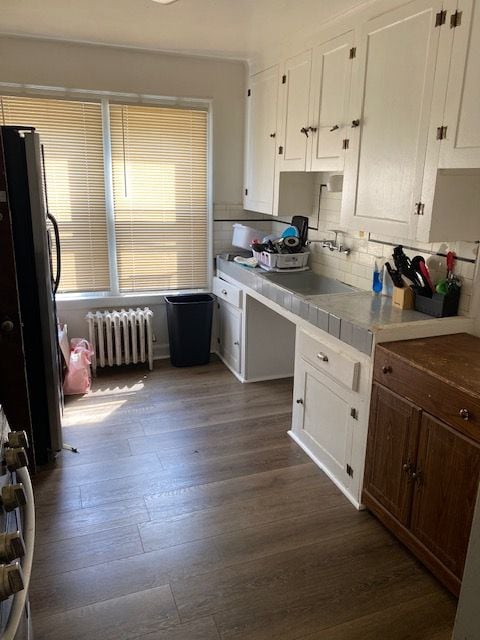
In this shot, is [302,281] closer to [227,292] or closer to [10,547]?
[227,292]

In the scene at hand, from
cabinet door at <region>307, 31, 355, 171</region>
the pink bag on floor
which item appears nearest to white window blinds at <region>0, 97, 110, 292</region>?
the pink bag on floor

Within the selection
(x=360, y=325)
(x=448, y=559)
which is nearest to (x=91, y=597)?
(x=448, y=559)

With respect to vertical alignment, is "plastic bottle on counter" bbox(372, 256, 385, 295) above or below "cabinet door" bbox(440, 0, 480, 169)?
below

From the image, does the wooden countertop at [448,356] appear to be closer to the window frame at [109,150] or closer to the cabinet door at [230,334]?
the cabinet door at [230,334]

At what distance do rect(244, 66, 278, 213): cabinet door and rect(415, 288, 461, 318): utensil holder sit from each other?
1656 millimetres

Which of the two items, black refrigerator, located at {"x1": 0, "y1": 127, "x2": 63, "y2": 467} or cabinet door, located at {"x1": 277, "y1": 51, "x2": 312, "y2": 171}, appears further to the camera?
cabinet door, located at {"x1": 277, "y1": 51, "x2": 312, "y2": 171}

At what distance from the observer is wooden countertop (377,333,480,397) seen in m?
1.79

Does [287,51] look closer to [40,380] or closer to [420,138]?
[420,138]

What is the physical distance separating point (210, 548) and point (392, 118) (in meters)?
2.15

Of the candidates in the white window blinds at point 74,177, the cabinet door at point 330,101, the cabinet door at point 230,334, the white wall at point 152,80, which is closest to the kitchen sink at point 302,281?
the cabinet door at point 230,334

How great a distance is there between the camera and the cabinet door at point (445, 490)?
1739 mm

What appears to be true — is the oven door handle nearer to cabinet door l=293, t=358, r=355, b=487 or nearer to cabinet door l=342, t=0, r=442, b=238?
cabinet door l=293, t=358, r=355, b=487

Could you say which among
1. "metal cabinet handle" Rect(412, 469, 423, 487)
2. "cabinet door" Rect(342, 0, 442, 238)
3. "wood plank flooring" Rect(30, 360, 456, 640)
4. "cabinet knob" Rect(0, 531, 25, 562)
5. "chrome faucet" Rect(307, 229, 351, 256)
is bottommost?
"wood plank flooring" Rect(30, 360, 456, 640)

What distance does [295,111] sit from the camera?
3.20 m
